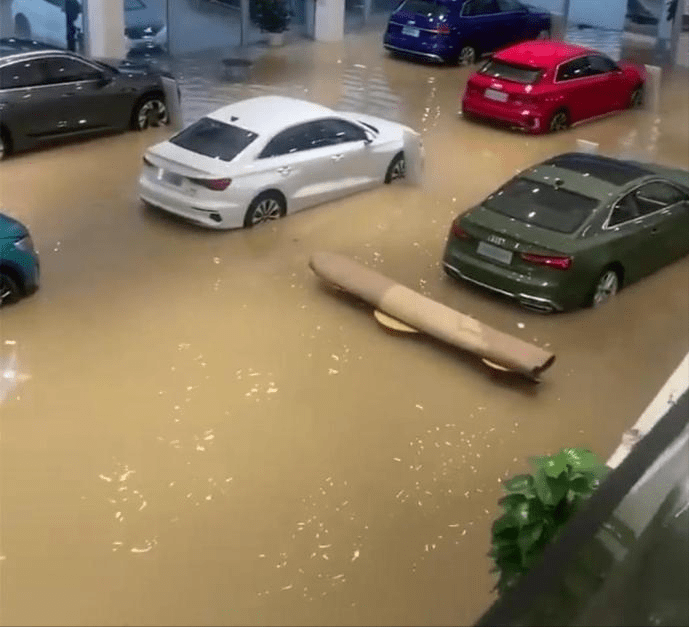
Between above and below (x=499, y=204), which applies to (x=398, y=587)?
below

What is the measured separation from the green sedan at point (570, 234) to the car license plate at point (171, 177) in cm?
302

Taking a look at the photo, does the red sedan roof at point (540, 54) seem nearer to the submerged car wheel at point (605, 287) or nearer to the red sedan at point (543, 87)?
the red sedan at point (543, 87)

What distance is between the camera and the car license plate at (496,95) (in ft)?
51.5

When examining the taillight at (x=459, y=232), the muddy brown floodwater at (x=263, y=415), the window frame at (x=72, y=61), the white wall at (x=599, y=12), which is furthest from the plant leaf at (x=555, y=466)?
the white wall at (x=599, y=12)

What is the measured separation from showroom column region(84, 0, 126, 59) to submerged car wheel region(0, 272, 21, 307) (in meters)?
9.08

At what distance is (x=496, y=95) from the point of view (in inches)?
621

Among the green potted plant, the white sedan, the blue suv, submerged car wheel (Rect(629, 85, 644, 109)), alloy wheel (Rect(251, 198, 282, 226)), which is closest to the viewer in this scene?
the white sedan

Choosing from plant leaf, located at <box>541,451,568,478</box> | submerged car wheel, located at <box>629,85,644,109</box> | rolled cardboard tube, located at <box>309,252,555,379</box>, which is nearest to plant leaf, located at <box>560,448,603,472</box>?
plant leaf, located at <box>541,451,568,478</box>

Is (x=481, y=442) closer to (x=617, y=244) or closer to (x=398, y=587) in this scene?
(x=398, y=587)

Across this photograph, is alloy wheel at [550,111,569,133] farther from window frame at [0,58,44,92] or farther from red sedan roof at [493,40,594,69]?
window frame at [0,58,44,92]

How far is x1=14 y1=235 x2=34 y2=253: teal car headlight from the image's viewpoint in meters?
9.36

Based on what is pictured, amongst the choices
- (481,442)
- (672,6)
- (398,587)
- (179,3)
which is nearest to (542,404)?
(481,442)

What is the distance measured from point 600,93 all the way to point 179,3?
8061 mm

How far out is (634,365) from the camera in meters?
9.12
